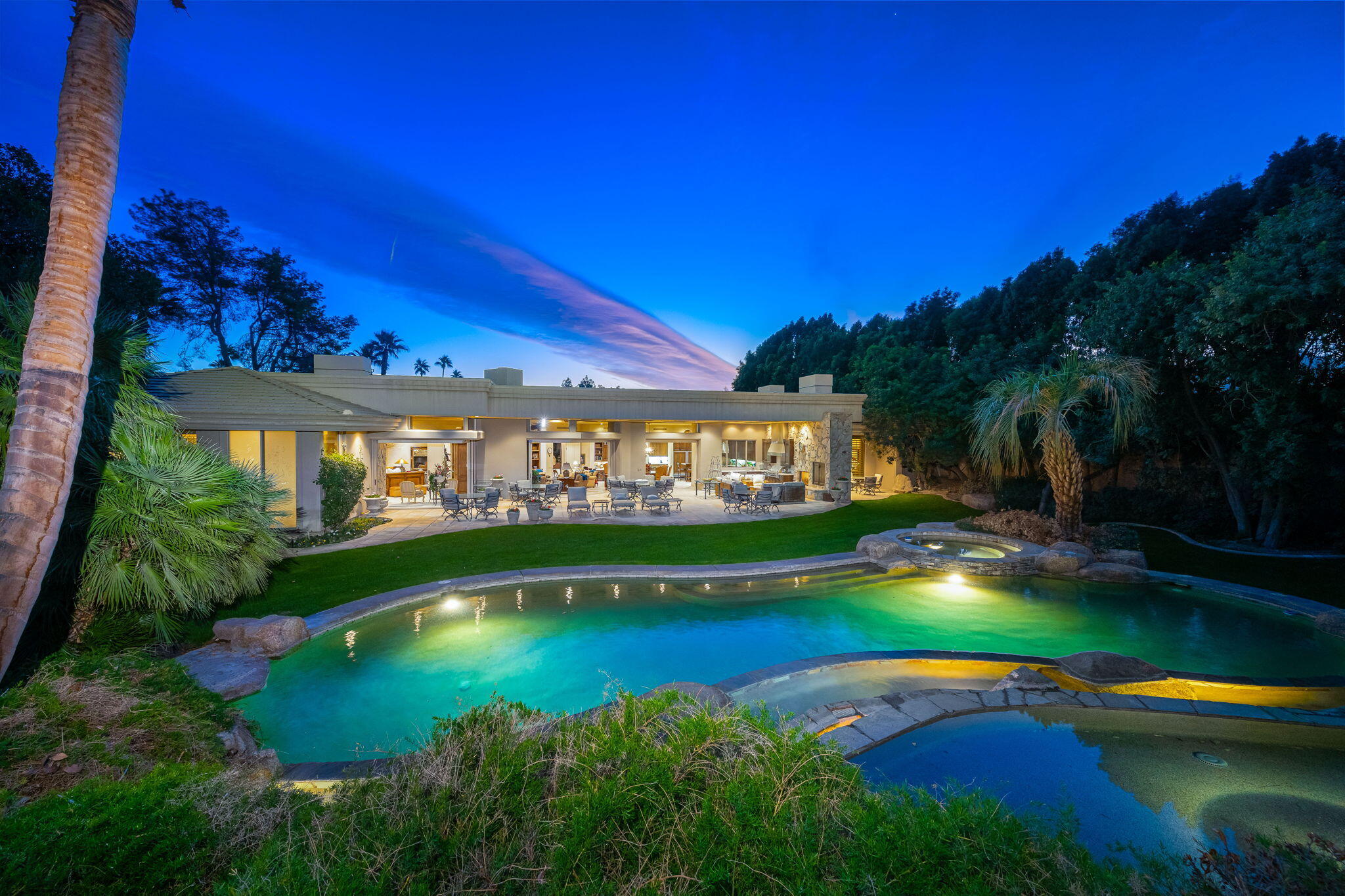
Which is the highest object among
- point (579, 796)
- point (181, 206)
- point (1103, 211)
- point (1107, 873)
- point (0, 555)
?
point (1103, 211)

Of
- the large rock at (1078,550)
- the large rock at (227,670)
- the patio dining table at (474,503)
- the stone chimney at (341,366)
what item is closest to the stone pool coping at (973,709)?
the large rock at (1078,550)

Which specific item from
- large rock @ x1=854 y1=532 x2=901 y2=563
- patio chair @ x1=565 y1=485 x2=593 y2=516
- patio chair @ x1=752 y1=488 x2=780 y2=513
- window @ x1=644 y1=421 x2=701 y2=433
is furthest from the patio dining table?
large rock @ x1=854 y1=532 x2=901 y2=563

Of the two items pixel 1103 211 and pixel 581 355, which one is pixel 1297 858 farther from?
pixel 1103 211

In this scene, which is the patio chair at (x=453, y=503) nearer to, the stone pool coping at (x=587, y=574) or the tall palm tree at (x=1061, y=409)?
the stone pool coping at (x=587, y=574)

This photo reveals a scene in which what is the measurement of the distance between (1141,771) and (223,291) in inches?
1606

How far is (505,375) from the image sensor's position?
2036 centimetres

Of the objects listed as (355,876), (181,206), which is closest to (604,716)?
(355,876)

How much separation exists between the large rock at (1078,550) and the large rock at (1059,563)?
59mm

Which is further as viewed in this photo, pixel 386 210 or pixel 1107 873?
pixel 386 210

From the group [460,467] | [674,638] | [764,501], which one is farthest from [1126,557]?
[460,467]

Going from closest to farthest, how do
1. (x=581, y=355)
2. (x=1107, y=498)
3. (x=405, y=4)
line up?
(x=1107, y=498), (x=405, y=4), (x=581, y=355)

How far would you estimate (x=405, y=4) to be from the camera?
16.1 m

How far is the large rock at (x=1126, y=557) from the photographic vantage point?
404 inches

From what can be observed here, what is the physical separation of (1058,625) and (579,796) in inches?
331
